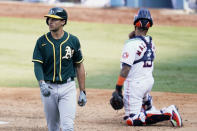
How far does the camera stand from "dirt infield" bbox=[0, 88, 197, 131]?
7.79 meters

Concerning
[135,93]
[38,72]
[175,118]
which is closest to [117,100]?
Answer: [135,93]

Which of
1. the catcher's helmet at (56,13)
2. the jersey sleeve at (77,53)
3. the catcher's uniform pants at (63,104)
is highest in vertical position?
the catcher's helmet at (56,13)

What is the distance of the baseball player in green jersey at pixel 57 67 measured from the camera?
20.5ft

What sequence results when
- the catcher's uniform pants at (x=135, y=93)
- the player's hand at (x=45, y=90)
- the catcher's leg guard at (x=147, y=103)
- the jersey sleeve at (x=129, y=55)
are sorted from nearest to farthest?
1. the player's hand at (x=45, y=90)
2. the jersey sleeve at (x=129, y=55)
3. the catcher's uniform pants at (x=135, y=93)
4. the catcher's leg guard at (x=147, y=103)

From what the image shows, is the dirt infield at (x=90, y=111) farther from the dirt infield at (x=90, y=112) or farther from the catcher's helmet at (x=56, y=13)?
the catcher's helmet at (x=56, y=13)

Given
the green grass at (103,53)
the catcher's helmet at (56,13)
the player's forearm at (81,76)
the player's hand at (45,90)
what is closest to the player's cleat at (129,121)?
the player's forearm at (81,76)

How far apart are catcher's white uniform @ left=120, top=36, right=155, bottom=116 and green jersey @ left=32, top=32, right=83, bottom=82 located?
1287mm

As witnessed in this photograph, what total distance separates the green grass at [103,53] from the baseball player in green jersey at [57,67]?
5.52m

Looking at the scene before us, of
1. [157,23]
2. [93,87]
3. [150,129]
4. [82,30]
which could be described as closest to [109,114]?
[150,129]

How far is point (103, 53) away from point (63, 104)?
10425 mm

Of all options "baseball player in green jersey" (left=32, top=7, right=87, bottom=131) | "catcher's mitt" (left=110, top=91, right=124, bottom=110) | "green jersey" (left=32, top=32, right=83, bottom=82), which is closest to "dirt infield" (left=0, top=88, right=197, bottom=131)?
"catcher's mitt" (left=110, top=91, right=124, bottom=110)

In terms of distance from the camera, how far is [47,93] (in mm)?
6062

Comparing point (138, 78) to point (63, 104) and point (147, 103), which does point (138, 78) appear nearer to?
point (147, 103)

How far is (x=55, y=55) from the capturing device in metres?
6.26
